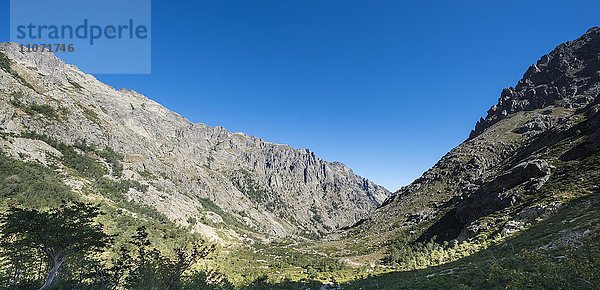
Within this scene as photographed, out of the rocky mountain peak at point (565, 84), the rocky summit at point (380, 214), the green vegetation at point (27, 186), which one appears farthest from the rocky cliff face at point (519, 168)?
the green vegetation at point (27, 186)

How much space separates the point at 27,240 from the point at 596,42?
906 ft

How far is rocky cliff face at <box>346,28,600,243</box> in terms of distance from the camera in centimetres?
6069

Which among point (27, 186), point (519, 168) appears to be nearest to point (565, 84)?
A: point (519, 168)

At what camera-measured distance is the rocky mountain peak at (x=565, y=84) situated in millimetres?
158800

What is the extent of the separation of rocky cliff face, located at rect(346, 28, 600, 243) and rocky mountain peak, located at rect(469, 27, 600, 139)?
442 mm

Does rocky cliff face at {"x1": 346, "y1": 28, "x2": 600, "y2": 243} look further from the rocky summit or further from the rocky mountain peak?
the rocky summit

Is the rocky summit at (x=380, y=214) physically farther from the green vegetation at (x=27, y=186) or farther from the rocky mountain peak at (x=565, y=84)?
the rocky mountain peak at (x=565, y=84)

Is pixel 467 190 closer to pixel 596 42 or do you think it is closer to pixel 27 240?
pixel 27 240

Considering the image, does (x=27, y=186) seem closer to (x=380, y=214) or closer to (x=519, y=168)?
(x=519, y=168)

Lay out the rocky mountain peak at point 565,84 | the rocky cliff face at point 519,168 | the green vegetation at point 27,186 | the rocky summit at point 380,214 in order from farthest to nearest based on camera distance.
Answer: the rocky mountain peak at point 565,84
the green vegetation at point 27,186
the rocky cliff face at point 519,168
the rocky summit at point 380,214

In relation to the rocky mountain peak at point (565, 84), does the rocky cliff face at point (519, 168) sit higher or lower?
lower

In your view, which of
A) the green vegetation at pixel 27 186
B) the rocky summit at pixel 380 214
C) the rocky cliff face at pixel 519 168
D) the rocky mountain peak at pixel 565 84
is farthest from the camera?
the rocky mountain peak at pixel 565 84

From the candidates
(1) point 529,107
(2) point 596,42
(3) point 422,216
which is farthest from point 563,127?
(2) point 596,42

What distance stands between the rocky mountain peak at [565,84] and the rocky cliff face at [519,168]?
0.44m
